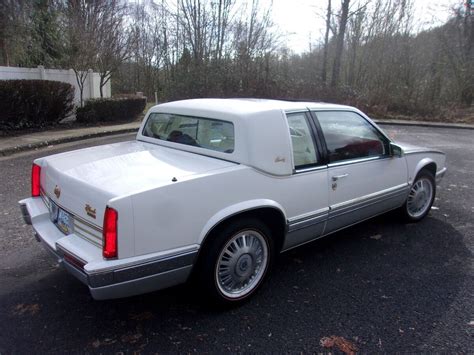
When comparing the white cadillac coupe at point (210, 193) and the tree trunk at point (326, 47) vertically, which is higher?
the tree trunk at point (326, 47)

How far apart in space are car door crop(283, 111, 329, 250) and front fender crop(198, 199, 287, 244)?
26 cm

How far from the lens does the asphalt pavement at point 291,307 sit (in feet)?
8.53

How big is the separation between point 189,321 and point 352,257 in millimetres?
1838

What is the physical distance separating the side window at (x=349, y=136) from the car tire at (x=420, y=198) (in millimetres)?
887

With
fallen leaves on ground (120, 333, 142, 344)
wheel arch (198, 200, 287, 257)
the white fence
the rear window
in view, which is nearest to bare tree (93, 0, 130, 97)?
the white fence

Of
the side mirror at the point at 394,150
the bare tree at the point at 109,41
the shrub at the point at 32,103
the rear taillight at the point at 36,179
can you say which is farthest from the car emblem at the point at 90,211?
the bare tree at the point at 109,41

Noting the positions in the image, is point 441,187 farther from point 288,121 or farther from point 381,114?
point 381,114

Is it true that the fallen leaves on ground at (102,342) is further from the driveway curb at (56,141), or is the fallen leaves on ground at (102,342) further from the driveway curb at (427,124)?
the driveway curb at (427,124)

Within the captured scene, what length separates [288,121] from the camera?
3.28 m

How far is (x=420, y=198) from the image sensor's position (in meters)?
4.76

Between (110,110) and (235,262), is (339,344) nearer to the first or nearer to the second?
(235,262)

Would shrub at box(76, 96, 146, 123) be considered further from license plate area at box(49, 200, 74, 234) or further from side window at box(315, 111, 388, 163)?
side window at box(315, 111, 388, 163)

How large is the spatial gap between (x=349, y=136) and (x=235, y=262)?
177 centimetres

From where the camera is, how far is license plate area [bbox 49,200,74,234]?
280 cm
